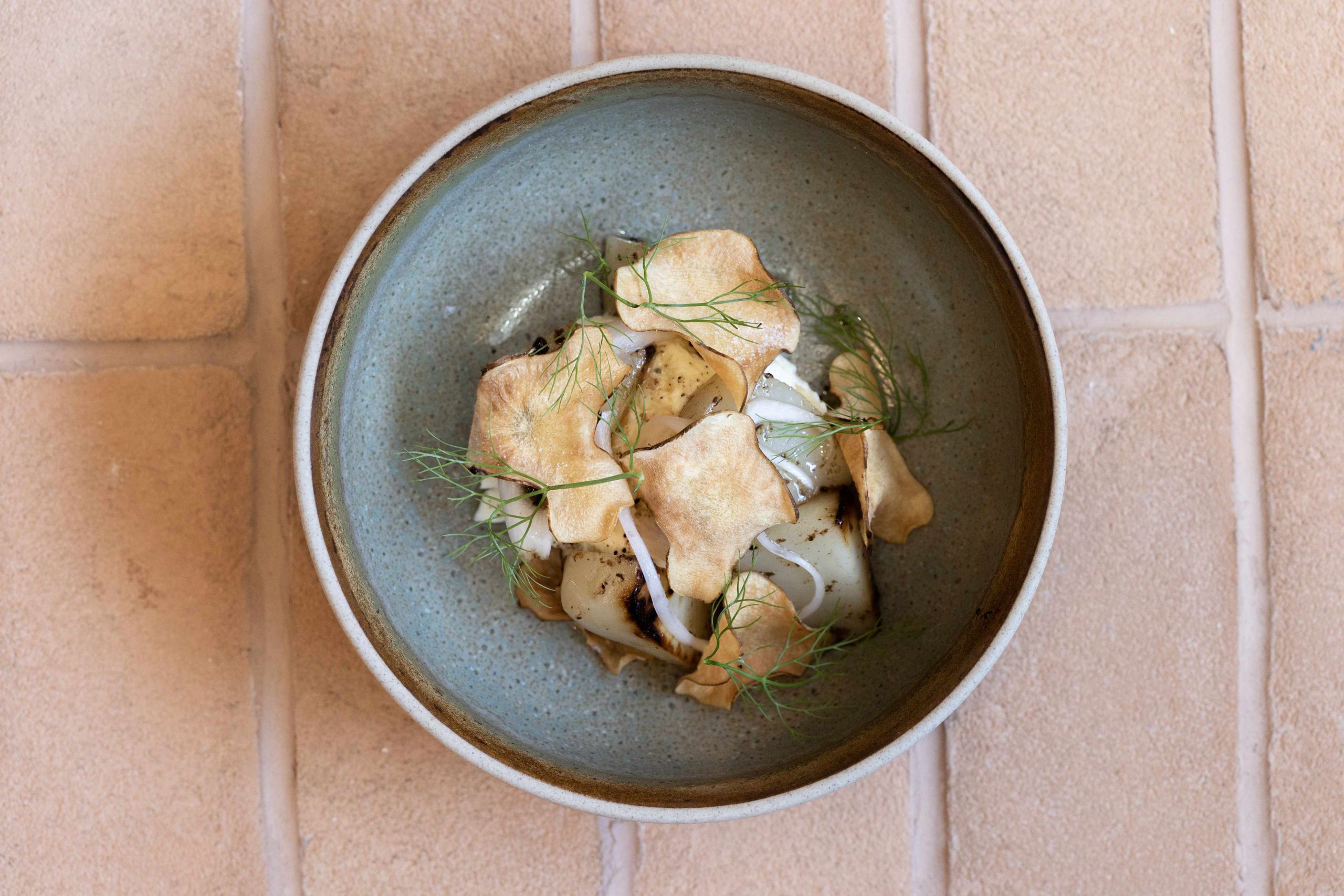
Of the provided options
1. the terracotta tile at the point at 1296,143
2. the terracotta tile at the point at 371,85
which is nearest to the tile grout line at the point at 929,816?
the terracotta tile at the point at 1296,143

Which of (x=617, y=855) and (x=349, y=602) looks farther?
(x=617, y=855)

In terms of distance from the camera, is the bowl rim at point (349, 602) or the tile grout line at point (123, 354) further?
the tile grout line at point (123, 354)

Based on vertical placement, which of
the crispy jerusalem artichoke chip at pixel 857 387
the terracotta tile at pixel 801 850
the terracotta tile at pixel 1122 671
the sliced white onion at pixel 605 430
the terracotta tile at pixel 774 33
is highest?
the terracotta tile at pixel 774 33

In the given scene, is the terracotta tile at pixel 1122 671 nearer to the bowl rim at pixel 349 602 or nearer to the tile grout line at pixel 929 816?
the tile grout line at pixel 929 816

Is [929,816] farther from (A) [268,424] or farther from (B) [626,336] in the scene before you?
(A) [268,424]

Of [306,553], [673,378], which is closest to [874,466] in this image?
[673,378]

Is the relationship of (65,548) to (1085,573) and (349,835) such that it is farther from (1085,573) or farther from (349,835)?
(1085,573)

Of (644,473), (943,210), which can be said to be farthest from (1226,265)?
(644,473)
